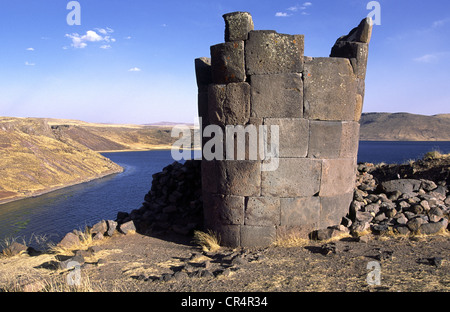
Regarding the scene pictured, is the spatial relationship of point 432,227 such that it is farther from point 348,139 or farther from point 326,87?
point 326,87

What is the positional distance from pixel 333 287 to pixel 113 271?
11.3ft

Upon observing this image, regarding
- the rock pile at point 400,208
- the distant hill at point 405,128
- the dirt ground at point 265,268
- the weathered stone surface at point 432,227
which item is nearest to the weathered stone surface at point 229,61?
the dirt ground at point 265,268

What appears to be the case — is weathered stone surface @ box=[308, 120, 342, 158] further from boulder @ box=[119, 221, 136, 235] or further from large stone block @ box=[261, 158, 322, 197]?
boulder @ box=[119, 221, 136, 235]

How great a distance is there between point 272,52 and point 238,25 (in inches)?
33.3

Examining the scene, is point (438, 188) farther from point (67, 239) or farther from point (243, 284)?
point (67, 239)

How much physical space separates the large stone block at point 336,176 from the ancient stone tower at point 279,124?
0.07ft

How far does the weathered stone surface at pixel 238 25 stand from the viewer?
638cm

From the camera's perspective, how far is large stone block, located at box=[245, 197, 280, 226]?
650 cm

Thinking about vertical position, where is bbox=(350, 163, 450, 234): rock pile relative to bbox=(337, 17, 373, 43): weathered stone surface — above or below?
below

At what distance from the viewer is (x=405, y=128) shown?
109688 mm

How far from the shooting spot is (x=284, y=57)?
6.32m

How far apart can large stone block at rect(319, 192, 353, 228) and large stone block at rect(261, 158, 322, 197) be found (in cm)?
51

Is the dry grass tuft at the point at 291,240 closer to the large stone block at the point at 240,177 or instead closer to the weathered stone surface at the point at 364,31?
the large stone block at the point at 240,177

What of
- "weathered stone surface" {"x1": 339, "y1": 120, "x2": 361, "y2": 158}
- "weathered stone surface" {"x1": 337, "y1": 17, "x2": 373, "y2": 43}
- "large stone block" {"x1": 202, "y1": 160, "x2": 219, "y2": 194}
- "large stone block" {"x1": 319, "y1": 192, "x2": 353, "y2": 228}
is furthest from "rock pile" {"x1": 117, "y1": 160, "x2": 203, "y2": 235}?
"weathered stone surface" {"x1": 337, "y1": 17, "x2": 373, "y2": 43}
